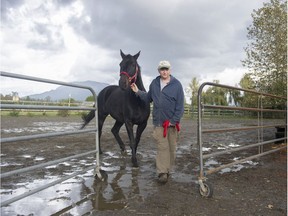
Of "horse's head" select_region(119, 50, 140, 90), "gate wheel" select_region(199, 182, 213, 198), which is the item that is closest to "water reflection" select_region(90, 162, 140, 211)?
"gate wheel" select_region(199, 182, 213, 198)

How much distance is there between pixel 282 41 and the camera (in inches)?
329

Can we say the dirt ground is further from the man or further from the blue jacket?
the blue jacket

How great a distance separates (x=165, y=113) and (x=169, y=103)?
0.16 meters

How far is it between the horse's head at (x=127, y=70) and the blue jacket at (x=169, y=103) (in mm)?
699

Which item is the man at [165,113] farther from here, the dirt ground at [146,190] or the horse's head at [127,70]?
the horse's head at [127,70]

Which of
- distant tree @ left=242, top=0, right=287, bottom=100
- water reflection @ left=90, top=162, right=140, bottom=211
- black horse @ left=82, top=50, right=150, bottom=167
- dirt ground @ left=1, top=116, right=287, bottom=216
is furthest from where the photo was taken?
distant tree @ left=242, top=0, right=287, bottom=100

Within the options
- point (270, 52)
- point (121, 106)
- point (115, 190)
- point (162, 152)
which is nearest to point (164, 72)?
point (162, 152)

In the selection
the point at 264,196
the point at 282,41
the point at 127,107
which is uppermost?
the point at 282,41

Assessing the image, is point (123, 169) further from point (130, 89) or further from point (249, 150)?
point (249, 150)

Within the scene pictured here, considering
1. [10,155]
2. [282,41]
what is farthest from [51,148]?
[282,41]

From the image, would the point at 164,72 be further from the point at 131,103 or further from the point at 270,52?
the point at 270,52

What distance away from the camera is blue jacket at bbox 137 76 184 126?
13.6 feet

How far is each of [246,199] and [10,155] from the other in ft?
16.9

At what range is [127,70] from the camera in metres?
4.83
